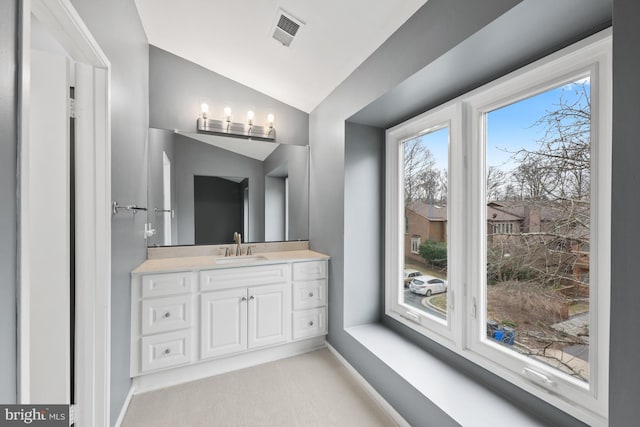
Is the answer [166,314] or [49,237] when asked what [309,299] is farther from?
[49,237]

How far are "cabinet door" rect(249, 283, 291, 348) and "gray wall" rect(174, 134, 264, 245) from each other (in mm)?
702

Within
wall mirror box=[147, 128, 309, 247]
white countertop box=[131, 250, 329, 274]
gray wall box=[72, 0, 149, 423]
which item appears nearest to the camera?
gray wall box=[72, 0, 149, 423]

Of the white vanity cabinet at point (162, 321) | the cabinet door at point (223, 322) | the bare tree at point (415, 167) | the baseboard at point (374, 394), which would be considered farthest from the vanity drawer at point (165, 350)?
the bare tree at point (415, 167)

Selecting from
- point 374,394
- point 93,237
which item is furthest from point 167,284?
point 374,394

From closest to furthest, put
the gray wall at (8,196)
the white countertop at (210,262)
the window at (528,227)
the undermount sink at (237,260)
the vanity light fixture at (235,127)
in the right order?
the gray wall at (8,196), the window at (528,227), the white countertop at (210,262), the undermount sink at (237,260), the vanity light fixture at (235,127)

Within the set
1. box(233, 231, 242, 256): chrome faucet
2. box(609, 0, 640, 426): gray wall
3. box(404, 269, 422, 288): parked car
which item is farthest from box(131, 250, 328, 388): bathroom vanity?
box(609, 0, 640, 426): gray wall

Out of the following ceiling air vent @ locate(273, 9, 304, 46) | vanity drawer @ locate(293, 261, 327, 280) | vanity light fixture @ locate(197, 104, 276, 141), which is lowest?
vanity drawer @ locate(293, 261, 327, 280)

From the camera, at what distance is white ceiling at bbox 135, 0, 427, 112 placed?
1.71m

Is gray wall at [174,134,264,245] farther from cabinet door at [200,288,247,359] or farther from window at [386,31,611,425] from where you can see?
window at [386,31,611,425]

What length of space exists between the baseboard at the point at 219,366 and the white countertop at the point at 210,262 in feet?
2.50

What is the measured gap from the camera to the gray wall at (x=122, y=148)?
1477 millimetres

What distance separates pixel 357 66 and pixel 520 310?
1.94m

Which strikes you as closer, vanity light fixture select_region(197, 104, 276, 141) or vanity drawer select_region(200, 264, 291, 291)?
vanity drawer select_region(200, 264, 291, 291)

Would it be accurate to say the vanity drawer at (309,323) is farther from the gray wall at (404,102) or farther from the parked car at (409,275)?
the parked car at (409,275)
